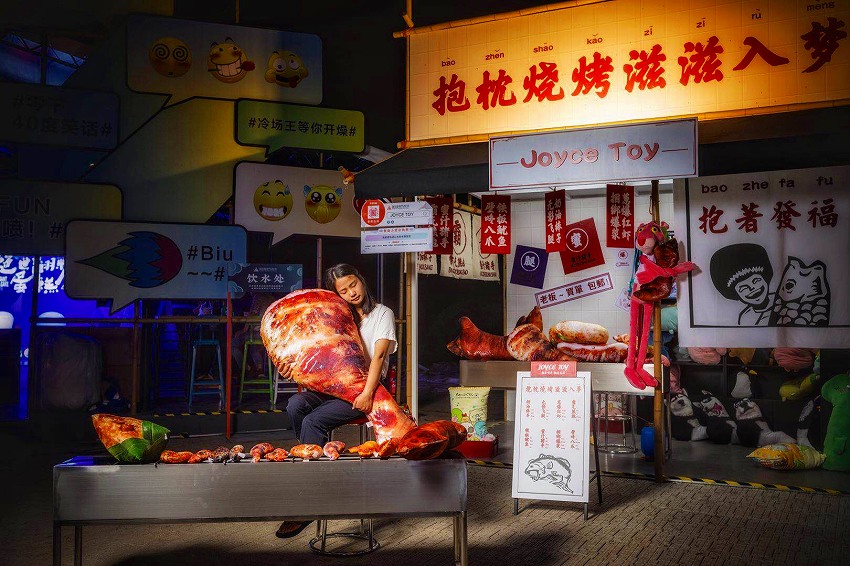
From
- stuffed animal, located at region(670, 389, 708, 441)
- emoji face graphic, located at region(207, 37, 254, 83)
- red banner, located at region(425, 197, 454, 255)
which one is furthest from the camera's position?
emoji face graphic, located at region(207, 37, 254, 83)

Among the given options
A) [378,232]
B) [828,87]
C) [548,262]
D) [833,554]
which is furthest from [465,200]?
[833,554]

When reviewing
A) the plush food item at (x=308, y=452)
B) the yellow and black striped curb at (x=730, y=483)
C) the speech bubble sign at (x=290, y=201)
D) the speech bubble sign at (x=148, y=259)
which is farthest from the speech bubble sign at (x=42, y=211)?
the plush food item at (x=308, y=452)

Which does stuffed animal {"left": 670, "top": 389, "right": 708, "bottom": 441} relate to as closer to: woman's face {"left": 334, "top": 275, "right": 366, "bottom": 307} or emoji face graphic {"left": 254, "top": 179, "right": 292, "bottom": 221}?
woman's face {"left": 334, "top": 275, "right": 366, "bottom": 307}

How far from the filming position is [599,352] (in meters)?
8.09

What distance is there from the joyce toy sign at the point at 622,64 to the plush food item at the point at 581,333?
7.87ft

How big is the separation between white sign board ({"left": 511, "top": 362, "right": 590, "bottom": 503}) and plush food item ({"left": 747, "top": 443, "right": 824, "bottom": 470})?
3.06 metres

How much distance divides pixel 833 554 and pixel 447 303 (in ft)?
46.7

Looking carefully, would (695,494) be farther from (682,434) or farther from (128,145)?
(128,145)

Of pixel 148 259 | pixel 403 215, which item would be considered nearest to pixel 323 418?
pixel 403 215

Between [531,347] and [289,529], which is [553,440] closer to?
[531,347]

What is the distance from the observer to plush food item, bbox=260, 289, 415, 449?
478cm

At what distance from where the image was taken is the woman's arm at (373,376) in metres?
4.80

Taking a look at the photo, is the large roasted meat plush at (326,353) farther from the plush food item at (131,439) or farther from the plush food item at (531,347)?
the plush food item at (531,347)

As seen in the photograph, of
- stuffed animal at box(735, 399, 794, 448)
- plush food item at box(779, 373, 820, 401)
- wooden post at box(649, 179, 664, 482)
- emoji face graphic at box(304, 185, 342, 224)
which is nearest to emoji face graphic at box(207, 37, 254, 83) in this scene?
emoji face graphic at box(304, 185, 342, 224)
